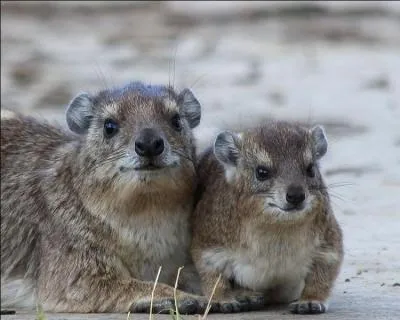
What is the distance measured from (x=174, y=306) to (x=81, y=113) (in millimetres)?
1832

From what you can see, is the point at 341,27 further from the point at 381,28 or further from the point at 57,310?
the point at 57,310

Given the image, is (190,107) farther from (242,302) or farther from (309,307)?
(309,307)

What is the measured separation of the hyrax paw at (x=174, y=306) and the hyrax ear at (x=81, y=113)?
1535 mm

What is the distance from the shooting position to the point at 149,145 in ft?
37.6

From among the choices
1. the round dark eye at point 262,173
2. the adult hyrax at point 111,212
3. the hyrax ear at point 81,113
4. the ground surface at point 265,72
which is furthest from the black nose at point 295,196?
the hyrax ear at point 81,113

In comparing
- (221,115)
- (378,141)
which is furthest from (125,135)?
(221,115)

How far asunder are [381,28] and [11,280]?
546 inches

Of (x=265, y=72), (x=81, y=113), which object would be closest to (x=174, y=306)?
(x=81, y=113)

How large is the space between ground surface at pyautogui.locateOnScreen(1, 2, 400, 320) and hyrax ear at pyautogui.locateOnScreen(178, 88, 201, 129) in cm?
166

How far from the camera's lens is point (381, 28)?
25828mm

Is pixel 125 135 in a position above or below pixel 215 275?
above

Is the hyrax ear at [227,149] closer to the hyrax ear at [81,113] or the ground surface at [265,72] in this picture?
the hyrax ear at [81,113]

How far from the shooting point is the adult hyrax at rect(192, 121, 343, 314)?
11.4 meters

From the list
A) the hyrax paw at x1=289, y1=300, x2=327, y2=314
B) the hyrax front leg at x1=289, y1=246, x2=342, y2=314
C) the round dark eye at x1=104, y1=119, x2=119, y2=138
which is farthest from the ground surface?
the round dark eye at x1=104, y1=119, x2=119, y2=138
